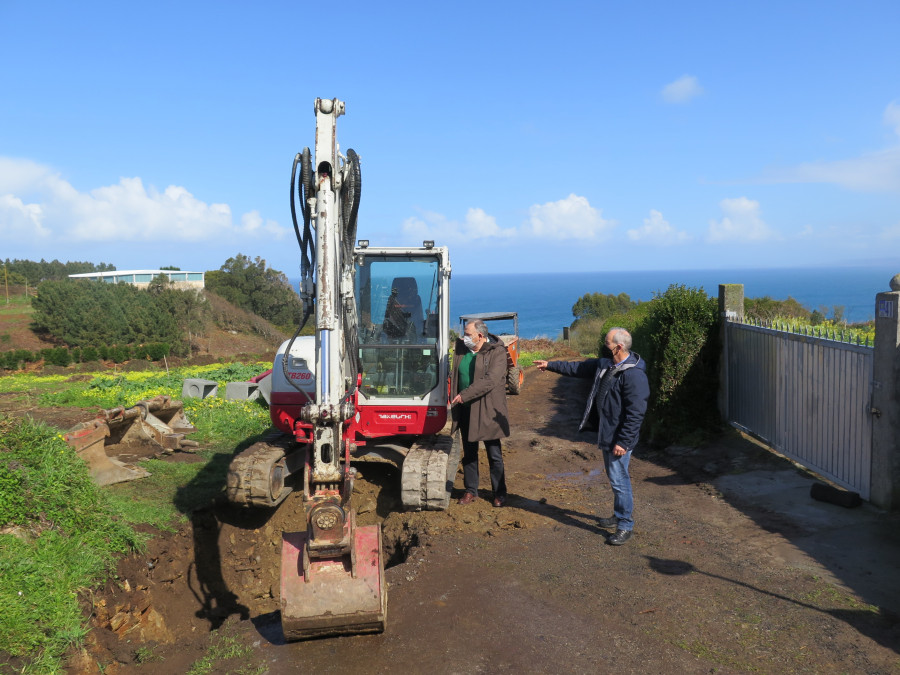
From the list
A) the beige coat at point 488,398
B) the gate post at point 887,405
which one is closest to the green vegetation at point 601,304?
the beige coat at point 488,398

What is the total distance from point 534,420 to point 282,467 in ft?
23.1

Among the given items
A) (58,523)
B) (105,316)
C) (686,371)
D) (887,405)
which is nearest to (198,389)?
(58,523)

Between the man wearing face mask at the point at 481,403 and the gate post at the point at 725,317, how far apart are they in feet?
13.6

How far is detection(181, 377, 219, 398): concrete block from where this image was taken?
15.5m

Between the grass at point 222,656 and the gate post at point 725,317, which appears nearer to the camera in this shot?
the grass at point 222,656

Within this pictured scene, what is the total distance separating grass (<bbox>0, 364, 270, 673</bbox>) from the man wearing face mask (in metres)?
3.19

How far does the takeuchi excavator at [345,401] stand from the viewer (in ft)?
16.0

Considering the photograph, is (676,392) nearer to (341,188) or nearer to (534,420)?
(534,420)

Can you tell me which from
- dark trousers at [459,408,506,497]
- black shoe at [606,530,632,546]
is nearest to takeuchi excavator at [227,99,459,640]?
dark trousers at [459,408,506,497]

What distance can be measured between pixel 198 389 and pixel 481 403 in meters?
9.81

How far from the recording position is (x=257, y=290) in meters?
61.2

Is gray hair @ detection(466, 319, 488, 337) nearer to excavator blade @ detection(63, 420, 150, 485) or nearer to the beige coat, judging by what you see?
the beige coat

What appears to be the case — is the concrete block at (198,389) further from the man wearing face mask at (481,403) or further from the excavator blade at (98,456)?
the man wearing face mask at (481,403)

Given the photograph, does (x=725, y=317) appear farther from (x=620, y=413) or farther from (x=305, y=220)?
(x=305, y=220)
